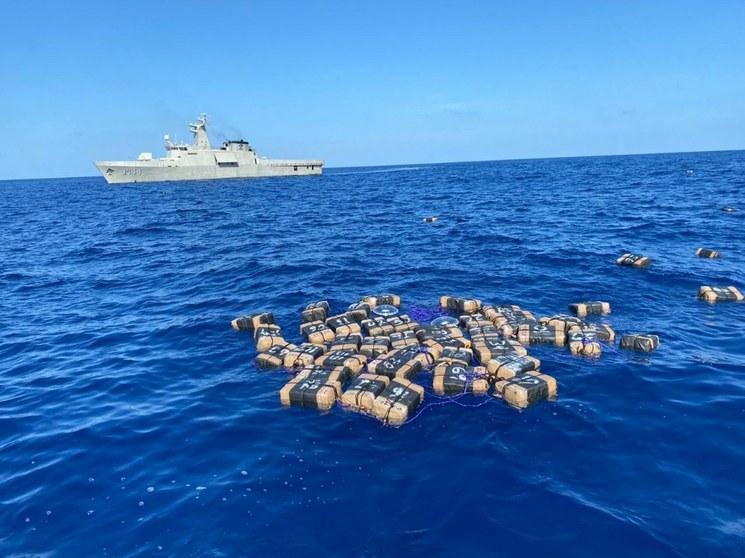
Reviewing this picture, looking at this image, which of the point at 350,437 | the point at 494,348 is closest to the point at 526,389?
the point at 494,348

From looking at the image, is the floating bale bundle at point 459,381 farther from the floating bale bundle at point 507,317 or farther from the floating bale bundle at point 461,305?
the floating bale bundle at point 461,305

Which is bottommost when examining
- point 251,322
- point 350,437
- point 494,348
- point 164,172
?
point 350,437

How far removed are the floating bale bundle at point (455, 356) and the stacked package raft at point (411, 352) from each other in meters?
0.03

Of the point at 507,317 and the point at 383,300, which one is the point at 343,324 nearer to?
the point at 383,300

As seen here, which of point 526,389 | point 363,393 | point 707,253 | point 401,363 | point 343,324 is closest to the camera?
point 526,389

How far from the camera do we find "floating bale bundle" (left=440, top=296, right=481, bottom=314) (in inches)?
629

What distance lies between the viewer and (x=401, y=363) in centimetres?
1147

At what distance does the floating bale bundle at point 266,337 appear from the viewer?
13555 millimetres

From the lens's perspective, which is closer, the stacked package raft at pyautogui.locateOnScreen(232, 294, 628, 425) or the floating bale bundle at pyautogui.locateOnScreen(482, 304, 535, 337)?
the stacked package raft at pyautogui.locateOnScreen(232, 294, 628, 425)

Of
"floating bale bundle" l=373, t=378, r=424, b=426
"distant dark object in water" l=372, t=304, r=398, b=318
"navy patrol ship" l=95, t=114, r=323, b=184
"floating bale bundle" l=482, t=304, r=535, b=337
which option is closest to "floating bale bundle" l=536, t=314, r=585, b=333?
"floating bale bundle" l=482, t=304, r=535, b=337

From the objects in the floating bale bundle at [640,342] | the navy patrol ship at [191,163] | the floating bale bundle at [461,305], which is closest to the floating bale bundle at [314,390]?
the floating bale bundle at [461,305]

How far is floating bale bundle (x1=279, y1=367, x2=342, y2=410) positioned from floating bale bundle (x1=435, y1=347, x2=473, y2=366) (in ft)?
9.52

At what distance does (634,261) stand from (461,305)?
10593mm

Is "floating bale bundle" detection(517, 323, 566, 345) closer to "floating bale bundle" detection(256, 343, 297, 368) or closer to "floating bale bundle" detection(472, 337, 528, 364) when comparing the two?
"floating bale bundle" detection(472, 337, 528, 364)
